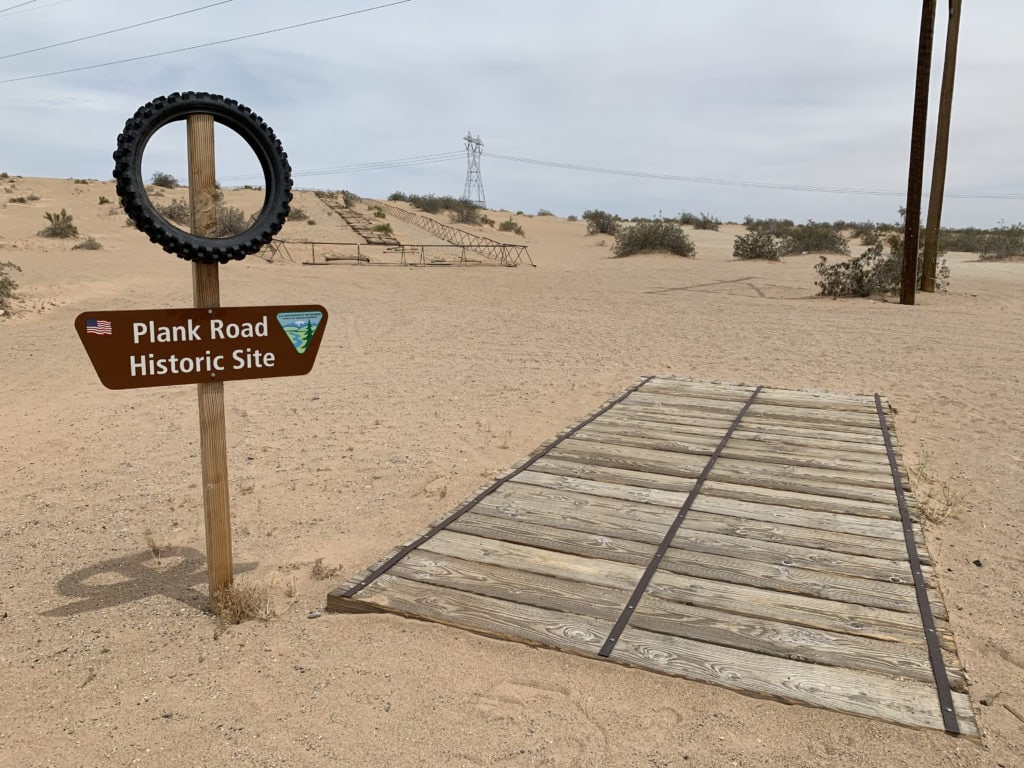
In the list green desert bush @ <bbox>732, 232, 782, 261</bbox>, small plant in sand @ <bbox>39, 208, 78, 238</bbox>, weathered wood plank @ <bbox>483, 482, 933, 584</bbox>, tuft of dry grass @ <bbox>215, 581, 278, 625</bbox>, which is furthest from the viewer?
green desert bush @ <bbox>732, 232, 782, 261</bbox>

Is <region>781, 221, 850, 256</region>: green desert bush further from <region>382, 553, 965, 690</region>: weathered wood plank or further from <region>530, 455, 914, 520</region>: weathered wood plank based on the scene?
<region>382, 553, 965, 690</region>: weathered wood plank

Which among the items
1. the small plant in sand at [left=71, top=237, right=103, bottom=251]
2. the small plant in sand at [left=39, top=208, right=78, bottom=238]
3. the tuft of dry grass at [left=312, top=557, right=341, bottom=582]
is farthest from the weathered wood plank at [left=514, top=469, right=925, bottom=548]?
the small plant in sand at [left=39, top=208, right=78, bottom=238]

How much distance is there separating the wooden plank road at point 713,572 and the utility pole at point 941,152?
1200 centimetres

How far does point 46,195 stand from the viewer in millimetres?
35062

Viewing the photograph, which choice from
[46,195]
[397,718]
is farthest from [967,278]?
[46,195]

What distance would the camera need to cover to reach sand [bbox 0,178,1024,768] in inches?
97.7

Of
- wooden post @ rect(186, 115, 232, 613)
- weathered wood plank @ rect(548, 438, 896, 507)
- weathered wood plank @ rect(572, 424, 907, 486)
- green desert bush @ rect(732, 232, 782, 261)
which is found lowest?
weathered wood plank @ rect(548, 438, 896, 507)

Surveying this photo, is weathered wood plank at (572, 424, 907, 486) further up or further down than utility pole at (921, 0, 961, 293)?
further down

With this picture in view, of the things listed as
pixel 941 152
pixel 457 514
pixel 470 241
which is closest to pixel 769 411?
pixel 457 514

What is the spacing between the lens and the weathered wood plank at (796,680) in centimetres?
254

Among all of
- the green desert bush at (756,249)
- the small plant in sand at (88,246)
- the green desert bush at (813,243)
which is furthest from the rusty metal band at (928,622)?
the green desert bush at (813,243)

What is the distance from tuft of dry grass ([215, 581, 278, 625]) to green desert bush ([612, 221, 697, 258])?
24.5 m

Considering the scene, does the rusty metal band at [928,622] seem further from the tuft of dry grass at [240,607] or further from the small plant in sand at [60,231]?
the small plant in sand at [60,231]

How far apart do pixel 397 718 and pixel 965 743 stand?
6.05 ft
